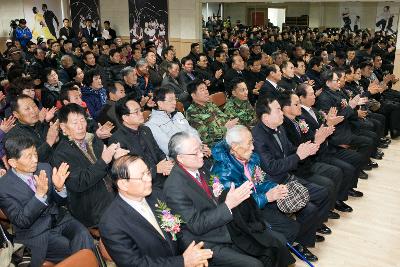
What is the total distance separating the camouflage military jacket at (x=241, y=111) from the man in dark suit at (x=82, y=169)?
209 cm

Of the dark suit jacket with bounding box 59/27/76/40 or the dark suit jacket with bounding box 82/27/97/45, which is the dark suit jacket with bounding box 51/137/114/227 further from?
the dark suit jacket with bounding box 82/27/97/45

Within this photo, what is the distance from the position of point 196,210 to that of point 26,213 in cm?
104

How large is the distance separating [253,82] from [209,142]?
299 cm

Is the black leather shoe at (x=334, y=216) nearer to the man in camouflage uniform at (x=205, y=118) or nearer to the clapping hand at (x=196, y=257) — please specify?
the man in camouflage uniform at (x=205, y=118)

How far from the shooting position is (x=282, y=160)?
3199 millimetres

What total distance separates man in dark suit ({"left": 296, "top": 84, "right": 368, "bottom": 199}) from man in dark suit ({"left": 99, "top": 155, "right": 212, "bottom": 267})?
2.24 m

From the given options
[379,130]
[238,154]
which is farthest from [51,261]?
[379,130]

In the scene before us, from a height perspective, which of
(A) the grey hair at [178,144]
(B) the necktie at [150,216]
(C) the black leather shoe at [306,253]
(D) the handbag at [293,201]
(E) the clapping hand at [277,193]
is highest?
(A) the grey hair at [178,144]

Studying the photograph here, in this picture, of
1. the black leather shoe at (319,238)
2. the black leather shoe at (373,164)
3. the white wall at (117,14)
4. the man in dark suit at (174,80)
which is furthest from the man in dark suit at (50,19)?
the black leather shoe at (319,238)

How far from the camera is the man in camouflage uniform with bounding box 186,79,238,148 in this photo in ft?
13.8

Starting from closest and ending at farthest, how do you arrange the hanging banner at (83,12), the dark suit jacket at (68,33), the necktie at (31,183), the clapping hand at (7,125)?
the necktie at (31,183) → the clapping hand at (7,125) → the dark suit jacket at (68,33) → the hanging banner at (83,12)

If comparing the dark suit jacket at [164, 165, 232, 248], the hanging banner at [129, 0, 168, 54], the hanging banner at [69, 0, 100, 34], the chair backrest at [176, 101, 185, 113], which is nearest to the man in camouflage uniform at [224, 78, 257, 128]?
the chair backrest at [176, 101, 185, 113]

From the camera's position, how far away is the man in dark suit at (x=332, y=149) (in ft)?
13.0

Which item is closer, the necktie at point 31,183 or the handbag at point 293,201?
the necktie at point 31,183
